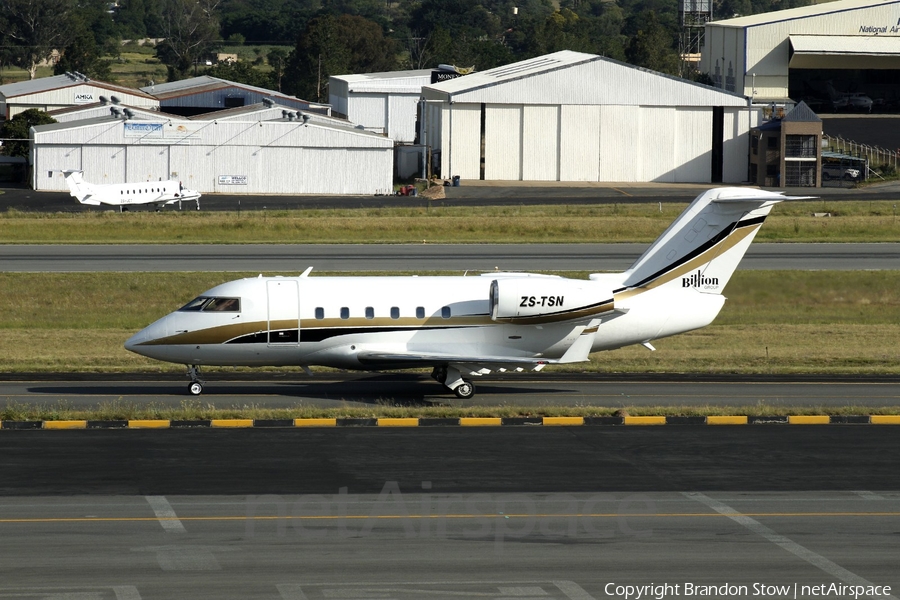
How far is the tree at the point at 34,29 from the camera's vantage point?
576ft

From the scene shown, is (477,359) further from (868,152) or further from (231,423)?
(868,152)

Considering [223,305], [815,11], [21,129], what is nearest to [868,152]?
[815,11]

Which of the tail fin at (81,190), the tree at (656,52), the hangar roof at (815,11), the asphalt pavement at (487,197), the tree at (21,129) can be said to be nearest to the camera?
the tail fin at (81,190)

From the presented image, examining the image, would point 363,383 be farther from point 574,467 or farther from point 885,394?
point 885,394

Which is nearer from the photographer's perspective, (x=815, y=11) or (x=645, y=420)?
(x=645, y=420)

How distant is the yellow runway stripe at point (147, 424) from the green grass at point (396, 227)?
36383mm

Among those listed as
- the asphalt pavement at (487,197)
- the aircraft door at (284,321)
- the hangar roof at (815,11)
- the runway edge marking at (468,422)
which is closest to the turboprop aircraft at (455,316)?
the aircraft door at (284,321)

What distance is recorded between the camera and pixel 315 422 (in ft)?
81.1

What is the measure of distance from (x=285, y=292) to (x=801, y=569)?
15.7 meters

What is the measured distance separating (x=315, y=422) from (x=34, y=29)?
169m

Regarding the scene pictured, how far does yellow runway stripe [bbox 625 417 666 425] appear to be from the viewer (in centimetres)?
2505

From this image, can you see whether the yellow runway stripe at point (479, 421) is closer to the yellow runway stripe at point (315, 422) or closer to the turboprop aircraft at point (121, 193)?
the yellow runway stripe at point (315, 422)

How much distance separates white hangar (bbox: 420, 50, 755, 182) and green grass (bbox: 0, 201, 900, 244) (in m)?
24.7

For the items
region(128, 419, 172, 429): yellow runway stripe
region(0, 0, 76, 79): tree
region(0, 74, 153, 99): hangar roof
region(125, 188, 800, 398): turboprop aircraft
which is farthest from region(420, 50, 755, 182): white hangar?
region(0, 0, 76, 79): tree
